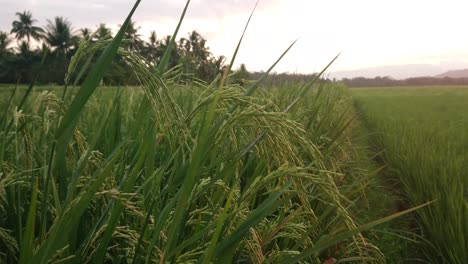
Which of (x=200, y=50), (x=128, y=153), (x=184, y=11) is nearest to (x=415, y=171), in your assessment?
(x=200, y=50)

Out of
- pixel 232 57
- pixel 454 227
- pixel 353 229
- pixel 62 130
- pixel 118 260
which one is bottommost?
pixel 454 227

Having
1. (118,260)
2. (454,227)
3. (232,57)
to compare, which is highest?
(232,57)

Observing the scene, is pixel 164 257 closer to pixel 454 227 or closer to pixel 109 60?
pixel 109 60

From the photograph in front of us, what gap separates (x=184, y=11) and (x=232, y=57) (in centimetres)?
19

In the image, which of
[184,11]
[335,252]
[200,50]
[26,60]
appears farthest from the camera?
[26,60]

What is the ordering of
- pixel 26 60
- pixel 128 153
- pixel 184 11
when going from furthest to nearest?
pixel 26 60 → pixel 128 153 → pixel 184 11

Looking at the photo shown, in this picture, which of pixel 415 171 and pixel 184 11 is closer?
pixel 184 11

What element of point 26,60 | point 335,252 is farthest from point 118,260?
point 26,60

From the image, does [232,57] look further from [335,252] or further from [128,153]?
[335,252]

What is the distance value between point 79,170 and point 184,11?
36cm

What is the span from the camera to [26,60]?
3669 centimetres

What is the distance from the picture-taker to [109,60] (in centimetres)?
60

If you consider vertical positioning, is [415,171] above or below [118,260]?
below

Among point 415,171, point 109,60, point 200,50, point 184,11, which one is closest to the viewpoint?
point 109,60
